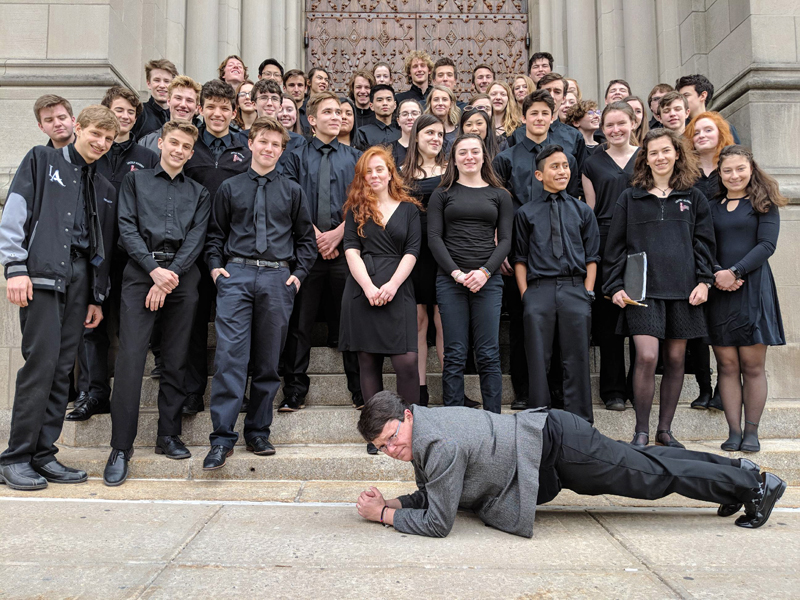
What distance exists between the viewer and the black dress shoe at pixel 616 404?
17.8ft

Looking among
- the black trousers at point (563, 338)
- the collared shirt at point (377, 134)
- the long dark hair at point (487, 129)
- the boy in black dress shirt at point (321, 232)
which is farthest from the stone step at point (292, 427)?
the collared shirt at point (377, 134)

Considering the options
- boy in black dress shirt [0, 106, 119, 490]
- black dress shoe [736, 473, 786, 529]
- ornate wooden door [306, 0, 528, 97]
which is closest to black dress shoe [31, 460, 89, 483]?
boy in black dress shirt [0, 106, 119, 490]

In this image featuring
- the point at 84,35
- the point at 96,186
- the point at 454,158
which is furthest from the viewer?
the point at 84,35

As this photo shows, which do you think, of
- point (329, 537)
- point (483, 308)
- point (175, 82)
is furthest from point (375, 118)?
point (329, 537)

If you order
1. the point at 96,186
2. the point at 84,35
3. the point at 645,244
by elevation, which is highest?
the point at 84,35

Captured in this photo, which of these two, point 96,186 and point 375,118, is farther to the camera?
point 375,118

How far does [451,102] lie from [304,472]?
347cm

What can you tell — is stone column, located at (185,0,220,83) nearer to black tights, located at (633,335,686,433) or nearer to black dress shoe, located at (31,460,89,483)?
black dress shoe, located at (31,460,89,483)

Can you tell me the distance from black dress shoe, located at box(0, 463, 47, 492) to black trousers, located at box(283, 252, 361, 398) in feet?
5.83

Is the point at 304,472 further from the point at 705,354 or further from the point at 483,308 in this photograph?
the point at 705,354

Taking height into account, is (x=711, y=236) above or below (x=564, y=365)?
above

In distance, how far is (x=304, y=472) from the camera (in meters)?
4.80

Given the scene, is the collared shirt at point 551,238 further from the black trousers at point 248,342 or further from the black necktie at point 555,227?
the black trousers at point 248,342

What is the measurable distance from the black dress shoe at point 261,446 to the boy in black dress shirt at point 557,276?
1841 mm
